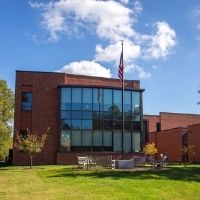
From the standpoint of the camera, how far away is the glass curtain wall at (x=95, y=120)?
47.0 meters

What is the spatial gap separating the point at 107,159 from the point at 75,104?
460 inches

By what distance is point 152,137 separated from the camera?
75.9 m

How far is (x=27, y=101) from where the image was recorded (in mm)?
47625

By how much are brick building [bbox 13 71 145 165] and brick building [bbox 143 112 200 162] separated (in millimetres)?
15625

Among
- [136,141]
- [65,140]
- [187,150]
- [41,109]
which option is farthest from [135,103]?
[41,109]

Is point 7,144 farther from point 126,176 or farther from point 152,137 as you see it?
point 126,176

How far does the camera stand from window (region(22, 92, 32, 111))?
156ft

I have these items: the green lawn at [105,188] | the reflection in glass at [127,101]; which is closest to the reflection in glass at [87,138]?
the reflection in glass at [127,101]

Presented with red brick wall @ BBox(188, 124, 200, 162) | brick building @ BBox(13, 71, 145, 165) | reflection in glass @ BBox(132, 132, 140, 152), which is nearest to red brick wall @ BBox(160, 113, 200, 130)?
red brick wall @ BBox(188, 124, 200, 162)

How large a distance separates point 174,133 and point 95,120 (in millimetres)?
22935

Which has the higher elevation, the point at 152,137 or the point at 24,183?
the point at 152,137

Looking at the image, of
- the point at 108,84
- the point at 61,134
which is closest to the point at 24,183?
the point at 61,134

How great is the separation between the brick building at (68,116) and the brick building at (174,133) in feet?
51.3

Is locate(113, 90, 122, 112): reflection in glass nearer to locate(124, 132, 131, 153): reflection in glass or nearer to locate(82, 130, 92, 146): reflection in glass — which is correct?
locate(124, 132, 131, 153): reflection in glass
